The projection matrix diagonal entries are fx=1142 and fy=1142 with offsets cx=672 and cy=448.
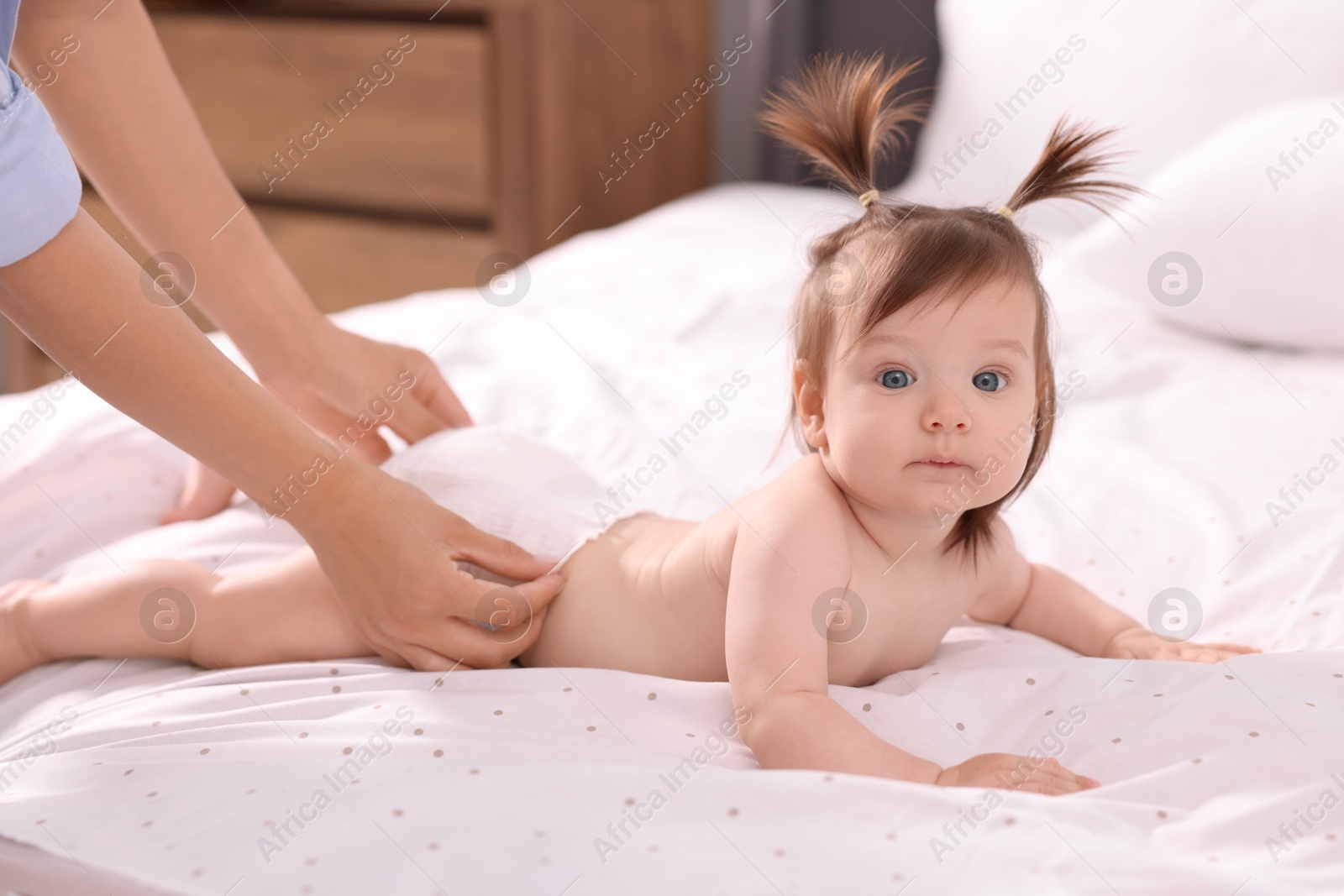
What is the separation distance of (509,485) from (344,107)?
5.06 ft

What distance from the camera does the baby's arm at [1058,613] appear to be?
0.81 m

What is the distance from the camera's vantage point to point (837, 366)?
2.44 ft

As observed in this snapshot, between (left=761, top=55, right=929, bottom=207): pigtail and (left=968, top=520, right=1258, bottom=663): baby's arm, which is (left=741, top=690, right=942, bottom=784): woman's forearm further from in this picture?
(left=761, top=55, right=929, bottom=207): pigtail

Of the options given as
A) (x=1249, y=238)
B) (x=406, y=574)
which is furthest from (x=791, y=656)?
(x=1249, y=238)

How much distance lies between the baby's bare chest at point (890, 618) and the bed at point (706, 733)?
0.03 m

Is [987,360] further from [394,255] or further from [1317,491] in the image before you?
[394,255]

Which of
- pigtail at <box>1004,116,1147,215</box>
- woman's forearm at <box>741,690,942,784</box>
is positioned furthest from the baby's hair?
woman's forearm at <box>741,690,942,784</box>

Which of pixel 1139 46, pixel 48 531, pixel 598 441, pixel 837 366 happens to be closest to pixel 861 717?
pixel 837 366

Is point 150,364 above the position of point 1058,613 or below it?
below

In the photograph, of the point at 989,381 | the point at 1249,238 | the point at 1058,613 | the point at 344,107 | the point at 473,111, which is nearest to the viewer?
the point at 989,381

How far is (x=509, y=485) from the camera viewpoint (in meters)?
0.87

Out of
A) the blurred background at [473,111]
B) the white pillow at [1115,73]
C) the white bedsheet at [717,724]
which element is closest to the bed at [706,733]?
the white bedsheet at [717,724]

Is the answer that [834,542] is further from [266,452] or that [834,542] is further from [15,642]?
[15,642]

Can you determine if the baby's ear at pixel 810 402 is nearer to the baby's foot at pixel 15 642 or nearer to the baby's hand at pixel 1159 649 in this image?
the baby's hand at pixel 1159 649
